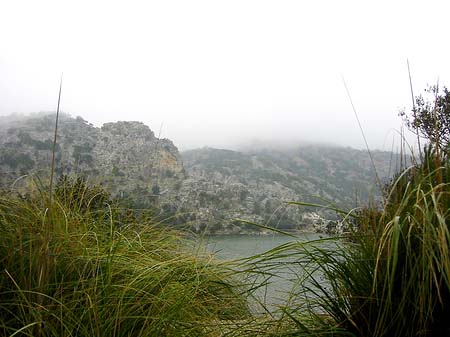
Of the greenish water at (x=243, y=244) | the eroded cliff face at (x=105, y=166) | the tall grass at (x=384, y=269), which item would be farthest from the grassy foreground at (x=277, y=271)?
the eroded cliff face at (x=105, y=166)

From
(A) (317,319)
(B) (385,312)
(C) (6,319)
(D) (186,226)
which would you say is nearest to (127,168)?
(D) (186,226)

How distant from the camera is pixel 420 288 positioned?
129cm

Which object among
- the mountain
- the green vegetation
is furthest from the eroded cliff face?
the green vegetation

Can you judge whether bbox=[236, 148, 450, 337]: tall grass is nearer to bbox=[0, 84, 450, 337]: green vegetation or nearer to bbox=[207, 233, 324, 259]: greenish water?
bbox=[0, 84, 450, 337]: green vegetation

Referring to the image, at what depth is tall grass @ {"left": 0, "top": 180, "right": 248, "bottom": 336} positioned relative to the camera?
142 cm

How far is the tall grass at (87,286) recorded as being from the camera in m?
1.42

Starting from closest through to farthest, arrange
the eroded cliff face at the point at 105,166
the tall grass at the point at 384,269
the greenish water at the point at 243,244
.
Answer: the tall grass at the point at 384,269 < the greenish water at the point at 243,244 < the eroded cliff face at the point at 105,166

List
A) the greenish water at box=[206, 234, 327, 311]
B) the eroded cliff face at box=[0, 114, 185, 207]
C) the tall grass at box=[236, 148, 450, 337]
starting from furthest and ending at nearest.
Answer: the eroded cliff face at box=[0, 114, 185, 207] < the greenish water at box=[206, 234, 327, 311] < the tall grass at box=[236, 148, 450, 337]

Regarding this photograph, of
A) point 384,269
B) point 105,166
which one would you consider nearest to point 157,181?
point 105,166

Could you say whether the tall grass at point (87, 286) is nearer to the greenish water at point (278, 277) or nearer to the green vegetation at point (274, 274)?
the green vegetation at point (274, 274)

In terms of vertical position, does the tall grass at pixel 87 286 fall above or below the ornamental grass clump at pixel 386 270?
below

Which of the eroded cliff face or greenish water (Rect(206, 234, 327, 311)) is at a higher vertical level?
the eroded cliff face

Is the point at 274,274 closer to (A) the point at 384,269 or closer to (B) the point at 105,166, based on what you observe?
(A) the point at 384,269

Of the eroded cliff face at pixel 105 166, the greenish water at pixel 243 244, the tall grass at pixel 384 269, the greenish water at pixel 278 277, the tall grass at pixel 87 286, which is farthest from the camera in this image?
the eroded cliff face at pixel 105 166
